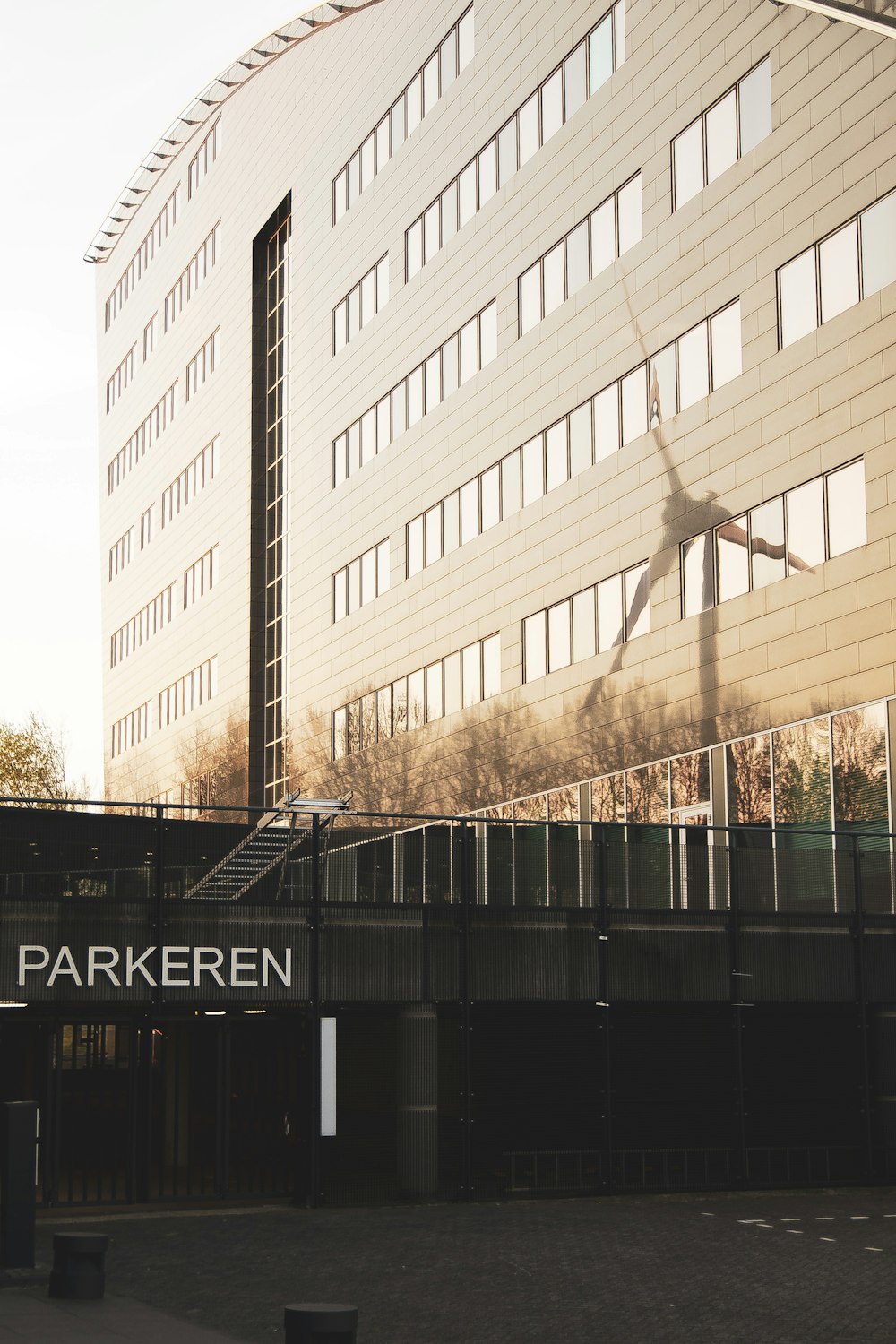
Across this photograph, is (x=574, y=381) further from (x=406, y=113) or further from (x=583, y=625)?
(x=406, y=113)

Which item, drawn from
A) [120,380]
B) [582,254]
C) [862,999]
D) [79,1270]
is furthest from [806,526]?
[120,380]

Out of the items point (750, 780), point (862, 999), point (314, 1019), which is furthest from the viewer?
point (750, 780)

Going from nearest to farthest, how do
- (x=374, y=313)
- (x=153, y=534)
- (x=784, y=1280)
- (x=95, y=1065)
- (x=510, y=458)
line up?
(x=784, y=1280)
(x=95, y=1065)
(x=510, y=458)
(x=374, y=313)
(x=153, y=534)

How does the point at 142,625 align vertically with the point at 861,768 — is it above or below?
above

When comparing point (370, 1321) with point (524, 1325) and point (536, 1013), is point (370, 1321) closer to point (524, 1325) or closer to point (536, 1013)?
point (524, 1325)

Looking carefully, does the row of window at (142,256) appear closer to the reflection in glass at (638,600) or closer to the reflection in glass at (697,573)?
the reflection in glass at (638,600)

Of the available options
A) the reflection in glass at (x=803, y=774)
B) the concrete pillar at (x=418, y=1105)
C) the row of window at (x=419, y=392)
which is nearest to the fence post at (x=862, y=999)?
the reflection in glass at (x=803, y=774)

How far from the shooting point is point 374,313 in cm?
5531

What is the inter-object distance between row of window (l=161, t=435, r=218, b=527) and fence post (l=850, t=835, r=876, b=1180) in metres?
50.4

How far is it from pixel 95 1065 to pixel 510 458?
25846 mm

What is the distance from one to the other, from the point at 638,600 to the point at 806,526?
6.42 meters

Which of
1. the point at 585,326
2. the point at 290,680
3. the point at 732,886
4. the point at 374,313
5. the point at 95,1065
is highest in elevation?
the point at 374,313

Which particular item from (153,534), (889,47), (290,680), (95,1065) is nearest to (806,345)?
(889,47)

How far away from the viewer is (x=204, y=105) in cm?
7569
